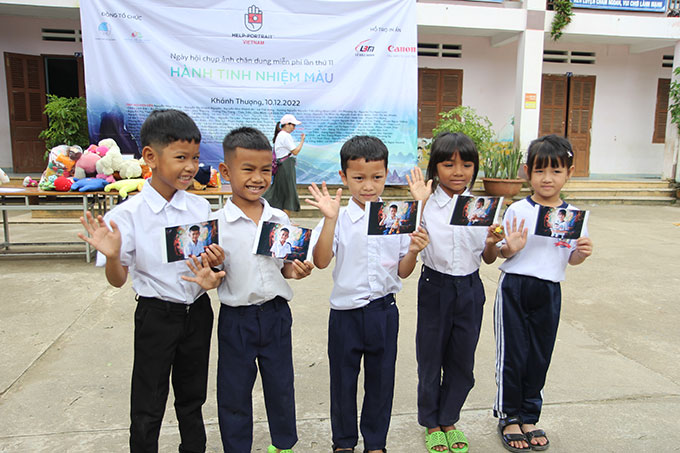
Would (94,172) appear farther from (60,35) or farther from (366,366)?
(60,35)

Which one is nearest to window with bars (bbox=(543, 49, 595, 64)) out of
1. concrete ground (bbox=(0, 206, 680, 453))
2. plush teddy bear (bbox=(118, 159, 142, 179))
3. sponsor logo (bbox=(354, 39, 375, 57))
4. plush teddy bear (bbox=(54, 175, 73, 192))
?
sponsor logo (bbox=(354, 39, 375, 57))

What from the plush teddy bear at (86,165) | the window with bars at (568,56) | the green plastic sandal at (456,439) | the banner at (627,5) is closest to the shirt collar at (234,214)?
the green plastic sandal at (456,439)

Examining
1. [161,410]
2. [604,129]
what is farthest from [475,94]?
[161,410]

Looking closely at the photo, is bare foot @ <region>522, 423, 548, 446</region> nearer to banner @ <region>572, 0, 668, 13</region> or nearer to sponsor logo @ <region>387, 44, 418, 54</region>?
sponsor logo @ <region>387, 44, 418, 54</region>

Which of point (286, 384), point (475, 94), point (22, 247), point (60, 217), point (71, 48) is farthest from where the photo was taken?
point (475, 94)

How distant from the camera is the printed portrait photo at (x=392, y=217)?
5.58 ft

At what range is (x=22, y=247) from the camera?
5.59 m

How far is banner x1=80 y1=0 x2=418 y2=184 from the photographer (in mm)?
7059

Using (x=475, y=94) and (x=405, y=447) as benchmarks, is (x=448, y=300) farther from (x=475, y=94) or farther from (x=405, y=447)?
(x=475, y=94)

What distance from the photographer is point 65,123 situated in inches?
303

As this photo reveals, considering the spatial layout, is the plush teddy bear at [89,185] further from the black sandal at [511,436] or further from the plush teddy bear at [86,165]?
the black sandal at [511,436]

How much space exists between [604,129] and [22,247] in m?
11.1

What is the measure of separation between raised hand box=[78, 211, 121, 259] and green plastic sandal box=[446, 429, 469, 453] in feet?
4.82

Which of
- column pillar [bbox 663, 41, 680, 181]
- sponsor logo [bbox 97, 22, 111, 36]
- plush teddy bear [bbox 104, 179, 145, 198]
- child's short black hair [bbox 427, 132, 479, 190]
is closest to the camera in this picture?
child's short black hair [bbox 427, 132, 479, 190]
